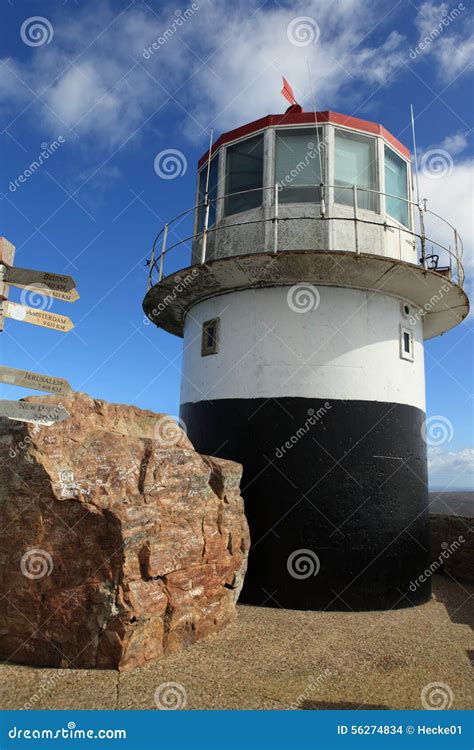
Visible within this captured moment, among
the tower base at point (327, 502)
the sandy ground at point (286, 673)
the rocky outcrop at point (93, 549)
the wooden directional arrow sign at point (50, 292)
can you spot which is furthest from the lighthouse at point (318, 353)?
the wooden directional arrow sign at point (50, 292)

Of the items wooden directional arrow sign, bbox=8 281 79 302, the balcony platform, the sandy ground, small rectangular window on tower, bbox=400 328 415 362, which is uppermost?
the balcony platform

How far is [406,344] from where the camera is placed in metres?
10.9

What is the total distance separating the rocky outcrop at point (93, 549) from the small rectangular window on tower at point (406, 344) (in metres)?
5.55

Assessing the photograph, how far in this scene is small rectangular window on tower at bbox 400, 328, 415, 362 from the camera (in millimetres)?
10641

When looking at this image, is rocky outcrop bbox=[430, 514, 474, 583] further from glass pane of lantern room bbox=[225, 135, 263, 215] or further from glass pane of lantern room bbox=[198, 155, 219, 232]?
glass pane of lantern room bbox=[198, 155, 219, 232]

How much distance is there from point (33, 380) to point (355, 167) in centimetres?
769

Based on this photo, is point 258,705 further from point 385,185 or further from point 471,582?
point 385,185

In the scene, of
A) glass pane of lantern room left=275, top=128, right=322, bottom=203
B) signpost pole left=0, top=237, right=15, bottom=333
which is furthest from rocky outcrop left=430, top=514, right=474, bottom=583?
signpost pole left=0, top=237, right=15, bottom=333

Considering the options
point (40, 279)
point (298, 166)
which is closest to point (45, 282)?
point (40, 279)

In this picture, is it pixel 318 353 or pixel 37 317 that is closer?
pixel 37 317

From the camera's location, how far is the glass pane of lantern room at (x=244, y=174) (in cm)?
1076

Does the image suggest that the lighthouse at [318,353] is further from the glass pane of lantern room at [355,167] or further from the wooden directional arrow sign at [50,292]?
the wooden directional arrow sign at [50,292]

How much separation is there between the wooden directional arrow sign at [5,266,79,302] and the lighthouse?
141 inches

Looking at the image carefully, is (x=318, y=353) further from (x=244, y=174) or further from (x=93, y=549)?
(x=93, y=549)
